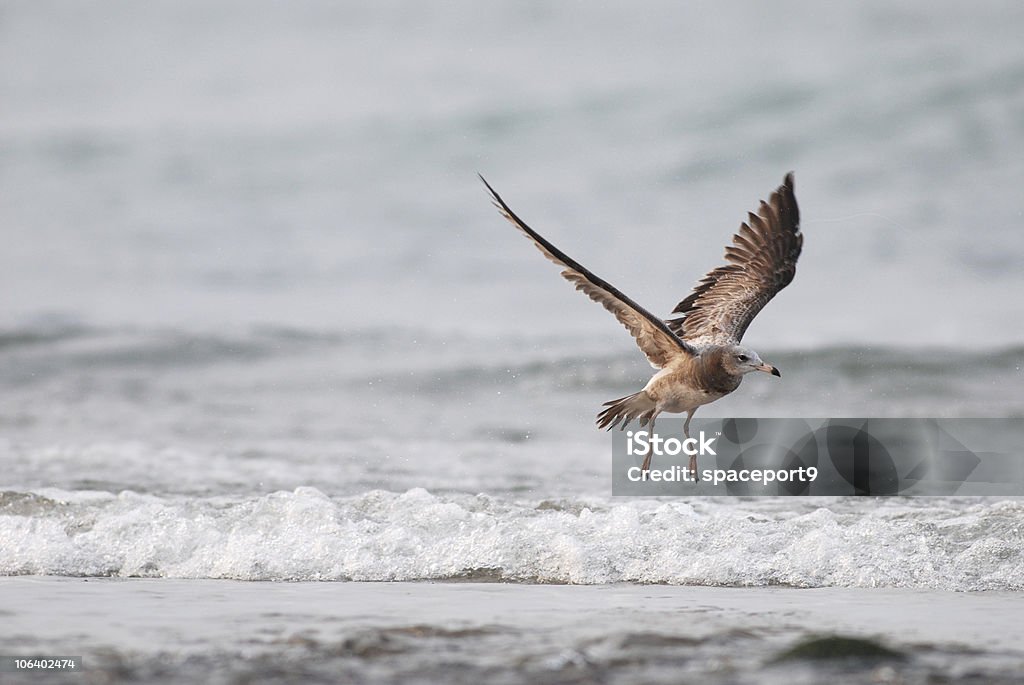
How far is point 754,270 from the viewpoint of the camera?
763 cm

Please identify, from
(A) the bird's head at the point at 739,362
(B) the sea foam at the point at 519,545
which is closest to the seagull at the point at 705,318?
(A) the bird's head at the point at 739,362

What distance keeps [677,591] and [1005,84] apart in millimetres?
18975

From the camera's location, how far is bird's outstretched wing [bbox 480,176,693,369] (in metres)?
5.61

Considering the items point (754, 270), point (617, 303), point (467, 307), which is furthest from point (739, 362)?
point (467, 307)

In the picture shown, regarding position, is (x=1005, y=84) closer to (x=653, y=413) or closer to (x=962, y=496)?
(x=962, y=496)

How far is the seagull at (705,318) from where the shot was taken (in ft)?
19.9

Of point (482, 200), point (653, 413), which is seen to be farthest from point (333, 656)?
point (482, 200)

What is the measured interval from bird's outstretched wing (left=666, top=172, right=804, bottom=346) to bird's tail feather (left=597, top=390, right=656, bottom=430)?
0.67 m

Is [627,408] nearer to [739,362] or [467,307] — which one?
[739,362]

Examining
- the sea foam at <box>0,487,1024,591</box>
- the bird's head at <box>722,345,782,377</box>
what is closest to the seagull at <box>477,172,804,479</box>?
the bird's head at <box>722,345,782,377</box>

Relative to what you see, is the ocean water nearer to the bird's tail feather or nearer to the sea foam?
the sea foam

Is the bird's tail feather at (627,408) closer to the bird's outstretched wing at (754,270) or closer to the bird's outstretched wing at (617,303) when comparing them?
the bird's outstretched wing at (617,303)

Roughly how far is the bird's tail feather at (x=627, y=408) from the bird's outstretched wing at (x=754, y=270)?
67 cm

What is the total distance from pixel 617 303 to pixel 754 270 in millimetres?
1695
